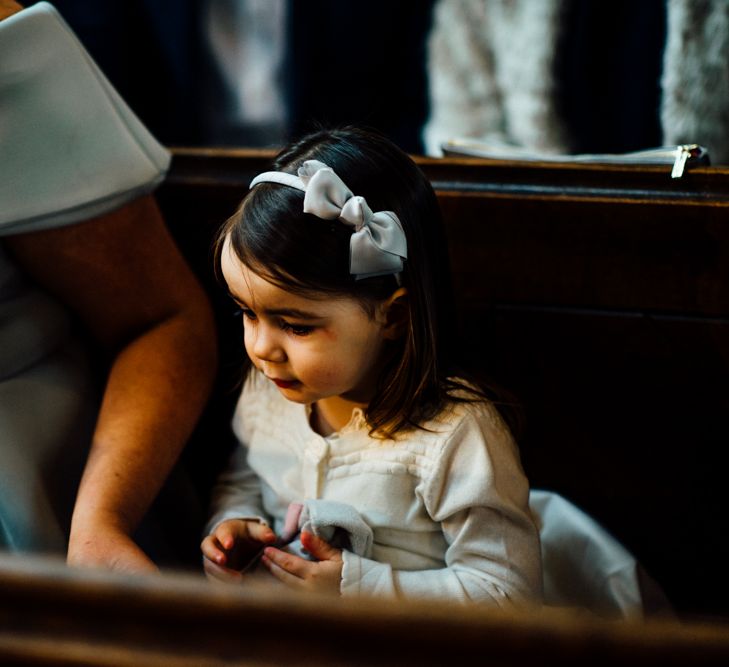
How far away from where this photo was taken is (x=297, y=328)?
2.52ft

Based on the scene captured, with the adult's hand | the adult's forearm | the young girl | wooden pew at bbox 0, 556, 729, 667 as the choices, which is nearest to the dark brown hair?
the young girl

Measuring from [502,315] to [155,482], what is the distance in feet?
1.54

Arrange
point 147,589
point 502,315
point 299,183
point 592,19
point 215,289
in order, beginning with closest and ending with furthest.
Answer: point 147,589 < point 299,183 < point 502,315 < point 215,289 < point 592,19

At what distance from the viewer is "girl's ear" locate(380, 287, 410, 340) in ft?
2.62

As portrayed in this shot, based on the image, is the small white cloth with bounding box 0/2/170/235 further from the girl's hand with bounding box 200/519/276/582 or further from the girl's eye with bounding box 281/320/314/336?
the girl's hand with bounding box 200/519/276/582

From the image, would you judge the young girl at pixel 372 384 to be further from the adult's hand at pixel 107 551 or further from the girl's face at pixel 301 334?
the adult's hand at pixel 107 551

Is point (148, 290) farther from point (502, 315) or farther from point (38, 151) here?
point (502, 315)

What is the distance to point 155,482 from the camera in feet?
2.76

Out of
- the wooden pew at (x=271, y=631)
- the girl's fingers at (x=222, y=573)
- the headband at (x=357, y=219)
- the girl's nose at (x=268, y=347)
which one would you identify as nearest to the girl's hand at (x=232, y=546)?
the girl's fingers at (x=222, y=573)

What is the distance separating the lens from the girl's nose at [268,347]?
771mm

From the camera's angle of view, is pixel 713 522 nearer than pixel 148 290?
No

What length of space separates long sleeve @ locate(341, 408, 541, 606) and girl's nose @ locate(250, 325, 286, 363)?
0.63 feet

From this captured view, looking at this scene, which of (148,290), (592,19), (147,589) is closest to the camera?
(147,589)

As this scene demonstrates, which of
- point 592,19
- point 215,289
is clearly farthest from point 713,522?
point 592,19
